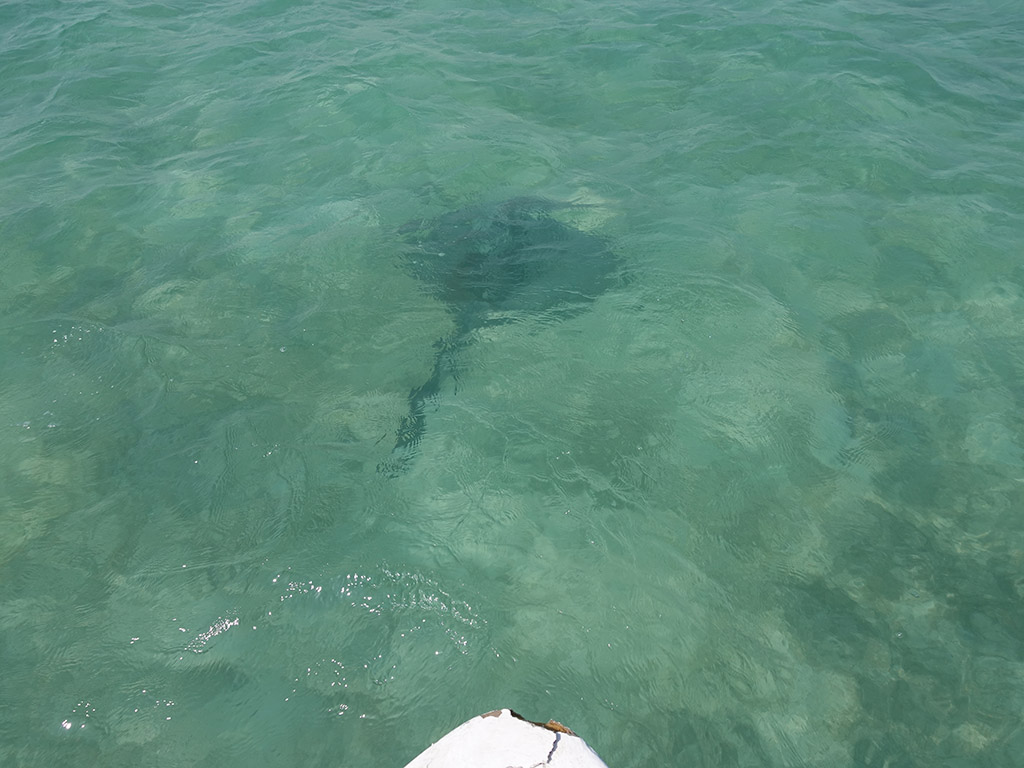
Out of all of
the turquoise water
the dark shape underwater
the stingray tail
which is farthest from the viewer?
the dark shape underwater

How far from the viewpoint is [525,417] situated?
8.16m

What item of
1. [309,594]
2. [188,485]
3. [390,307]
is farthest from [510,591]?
[390,307]

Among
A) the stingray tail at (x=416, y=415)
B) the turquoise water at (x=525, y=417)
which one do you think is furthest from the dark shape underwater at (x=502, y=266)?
the turquoise water at (x=525, y=417)

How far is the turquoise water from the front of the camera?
19.4 ft

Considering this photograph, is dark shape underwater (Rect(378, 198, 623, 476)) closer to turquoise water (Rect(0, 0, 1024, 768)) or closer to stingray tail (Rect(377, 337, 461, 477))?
stingray tail (Rect(377, 337, 461, 477))

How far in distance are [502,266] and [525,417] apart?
2826 mm

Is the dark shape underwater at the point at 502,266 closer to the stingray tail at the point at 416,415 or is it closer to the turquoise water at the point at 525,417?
the stingray tail at the point at 416,415

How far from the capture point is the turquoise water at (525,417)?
5.93m

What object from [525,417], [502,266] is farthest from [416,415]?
[502,266]

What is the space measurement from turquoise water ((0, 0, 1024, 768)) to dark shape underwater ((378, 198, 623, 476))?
0.90ft

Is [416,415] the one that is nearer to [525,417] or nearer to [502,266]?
[525,417]

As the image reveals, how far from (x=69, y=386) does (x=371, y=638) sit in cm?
526

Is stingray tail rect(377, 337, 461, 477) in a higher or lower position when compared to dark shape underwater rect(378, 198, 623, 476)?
lower

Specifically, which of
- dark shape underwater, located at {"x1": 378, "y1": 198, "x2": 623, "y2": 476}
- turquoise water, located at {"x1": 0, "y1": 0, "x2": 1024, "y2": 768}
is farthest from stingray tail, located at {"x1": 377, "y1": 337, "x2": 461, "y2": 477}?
turquoise water, located at {"x1": 0, "y1": 0, "x2": 1024, "y2": 768}
